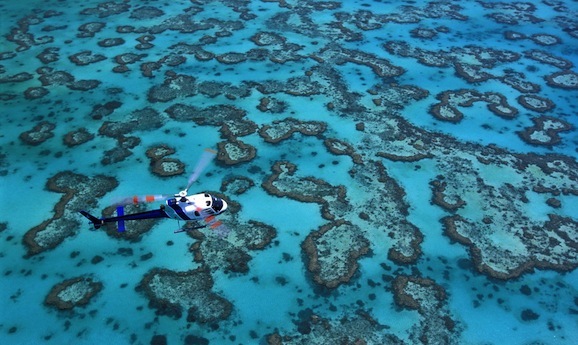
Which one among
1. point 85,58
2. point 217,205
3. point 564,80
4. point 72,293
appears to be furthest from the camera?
point 85,58

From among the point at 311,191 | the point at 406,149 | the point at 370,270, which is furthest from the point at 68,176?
the point at 406,149

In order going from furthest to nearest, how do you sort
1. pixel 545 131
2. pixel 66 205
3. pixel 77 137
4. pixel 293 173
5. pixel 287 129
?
1. pixel 545 131
2. pixel 287 129
3. pixel 77 137
4. pixel 293 173
5. pixel 66 205

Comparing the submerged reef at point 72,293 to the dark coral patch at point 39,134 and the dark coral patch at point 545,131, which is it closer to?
the dark coral patch at point 39,134

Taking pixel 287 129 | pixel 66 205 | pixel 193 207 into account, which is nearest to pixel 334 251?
pixel 193 207

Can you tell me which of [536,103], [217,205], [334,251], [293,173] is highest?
[217,205]

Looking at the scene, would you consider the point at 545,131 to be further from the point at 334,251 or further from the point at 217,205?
the point at 217,205

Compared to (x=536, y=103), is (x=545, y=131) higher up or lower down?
lower down
